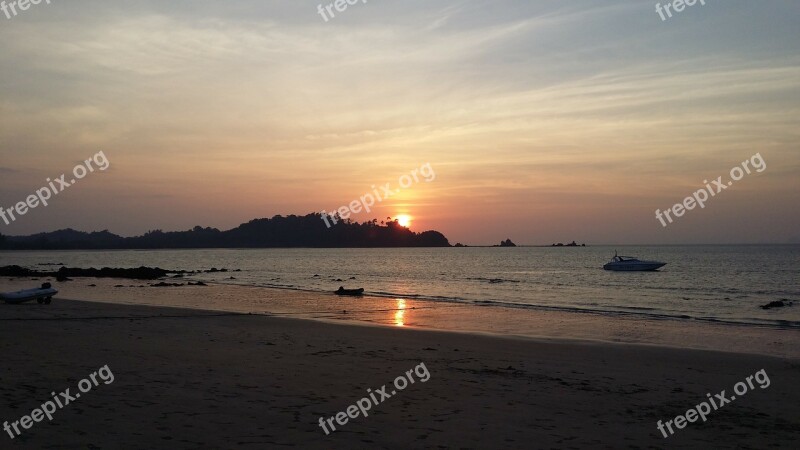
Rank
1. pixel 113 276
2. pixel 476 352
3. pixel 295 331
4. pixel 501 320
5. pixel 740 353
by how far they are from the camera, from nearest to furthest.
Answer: pixel 476 352 → pixel 740 353 → pixel 295 331 → pixel 501 320 → pixel 113 276

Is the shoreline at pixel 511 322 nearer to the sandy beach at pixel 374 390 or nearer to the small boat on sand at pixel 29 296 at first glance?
the sandy beach at pixel 374 390

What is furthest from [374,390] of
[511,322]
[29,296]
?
[29,296]

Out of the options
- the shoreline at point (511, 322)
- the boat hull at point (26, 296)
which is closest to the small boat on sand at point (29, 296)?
the boat hull at point (26, 296)

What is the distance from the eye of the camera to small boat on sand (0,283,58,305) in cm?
2947

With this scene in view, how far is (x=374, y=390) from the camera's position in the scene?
1222 centimetres

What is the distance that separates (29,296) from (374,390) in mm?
25019

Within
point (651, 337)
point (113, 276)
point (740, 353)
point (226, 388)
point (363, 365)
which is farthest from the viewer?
point (113, 276)

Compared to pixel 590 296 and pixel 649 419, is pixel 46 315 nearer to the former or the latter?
pixel 649 419

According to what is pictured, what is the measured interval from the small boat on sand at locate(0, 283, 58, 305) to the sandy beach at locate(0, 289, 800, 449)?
9.49 m

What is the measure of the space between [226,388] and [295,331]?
1117 cm

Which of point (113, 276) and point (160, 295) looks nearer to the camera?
point (160, 295)

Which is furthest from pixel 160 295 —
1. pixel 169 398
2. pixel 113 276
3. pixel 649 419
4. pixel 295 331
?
pixel 649 419

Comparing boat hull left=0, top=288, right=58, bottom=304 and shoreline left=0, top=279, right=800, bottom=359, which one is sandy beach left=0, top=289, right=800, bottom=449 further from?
boat hull left=0, top=288, right=58, bottom=304

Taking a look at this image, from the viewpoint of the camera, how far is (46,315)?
2500cm
